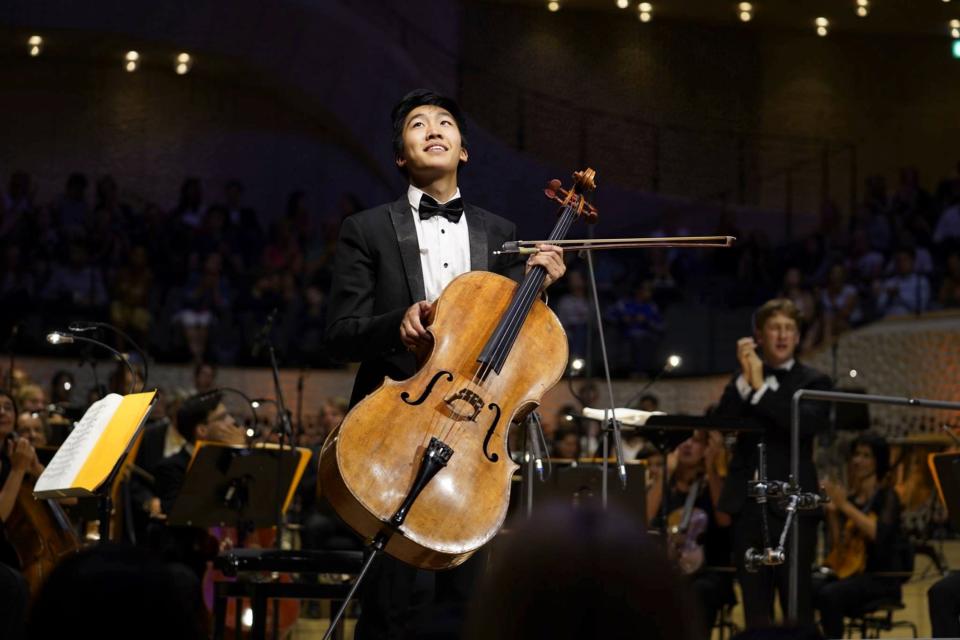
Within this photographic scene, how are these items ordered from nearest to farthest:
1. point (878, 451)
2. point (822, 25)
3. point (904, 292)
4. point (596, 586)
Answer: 1. point (596, 586)
2. point (878, 451)
3. point (904, 292)
4. point (822, 25)

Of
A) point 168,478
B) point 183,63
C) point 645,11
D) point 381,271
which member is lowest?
point 168,478

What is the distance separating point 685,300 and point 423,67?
2797mm

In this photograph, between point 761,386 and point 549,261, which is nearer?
point 549,261

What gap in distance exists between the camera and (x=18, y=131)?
11.4m

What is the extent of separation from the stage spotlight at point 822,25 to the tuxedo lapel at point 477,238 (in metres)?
8.53

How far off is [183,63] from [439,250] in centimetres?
883

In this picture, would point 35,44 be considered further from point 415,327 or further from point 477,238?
point 415,327

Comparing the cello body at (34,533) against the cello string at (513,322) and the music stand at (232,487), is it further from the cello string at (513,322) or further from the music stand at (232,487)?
the cello string at (513,322)

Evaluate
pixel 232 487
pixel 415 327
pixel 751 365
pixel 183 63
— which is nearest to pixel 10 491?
pixel 232 487

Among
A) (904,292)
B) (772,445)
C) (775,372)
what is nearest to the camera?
(772,445)

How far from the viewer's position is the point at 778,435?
15.7 feet

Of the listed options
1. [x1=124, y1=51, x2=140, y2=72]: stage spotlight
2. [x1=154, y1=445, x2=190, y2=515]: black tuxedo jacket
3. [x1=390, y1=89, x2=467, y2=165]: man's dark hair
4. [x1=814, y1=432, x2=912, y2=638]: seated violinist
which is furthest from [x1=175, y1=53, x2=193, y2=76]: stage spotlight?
[x1=390, y1=89, x2=467, y2=165]: man's dark hair

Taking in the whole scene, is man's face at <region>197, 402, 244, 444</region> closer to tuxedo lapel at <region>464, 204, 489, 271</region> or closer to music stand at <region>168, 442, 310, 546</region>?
music stand at <region>168, 442, 310, 546</region>

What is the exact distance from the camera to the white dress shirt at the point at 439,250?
3170mm
